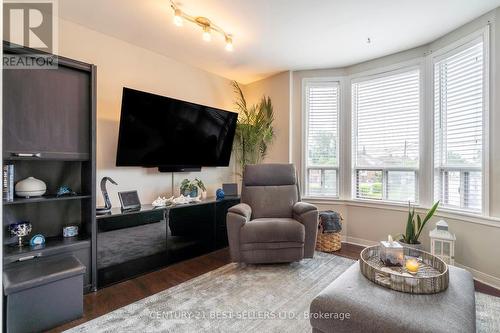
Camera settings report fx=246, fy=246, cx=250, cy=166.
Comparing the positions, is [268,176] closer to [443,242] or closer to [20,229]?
Result: [443,242]

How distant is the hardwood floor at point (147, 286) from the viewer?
72.5 inches

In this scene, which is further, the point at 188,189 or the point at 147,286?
the point at 188,189

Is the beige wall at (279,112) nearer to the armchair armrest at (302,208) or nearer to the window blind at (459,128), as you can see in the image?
the armchair armrest at (302,208)

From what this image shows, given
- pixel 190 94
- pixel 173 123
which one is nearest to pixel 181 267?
pixel 173 123

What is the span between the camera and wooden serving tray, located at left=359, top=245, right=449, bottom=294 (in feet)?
4.28

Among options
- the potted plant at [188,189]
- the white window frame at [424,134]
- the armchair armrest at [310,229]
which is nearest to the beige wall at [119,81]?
the potted plant at [188,189]

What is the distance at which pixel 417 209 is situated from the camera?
2941 mm

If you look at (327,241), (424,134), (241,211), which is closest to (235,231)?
(241,211)

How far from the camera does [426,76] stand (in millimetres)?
2869

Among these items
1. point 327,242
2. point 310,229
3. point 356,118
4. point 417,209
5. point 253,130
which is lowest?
point 327,242

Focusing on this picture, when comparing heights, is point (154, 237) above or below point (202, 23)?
below

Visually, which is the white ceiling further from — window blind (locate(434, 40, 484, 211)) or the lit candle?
the lit candle

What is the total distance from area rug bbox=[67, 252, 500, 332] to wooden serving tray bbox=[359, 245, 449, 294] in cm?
53

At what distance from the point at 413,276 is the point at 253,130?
9.08 ft
